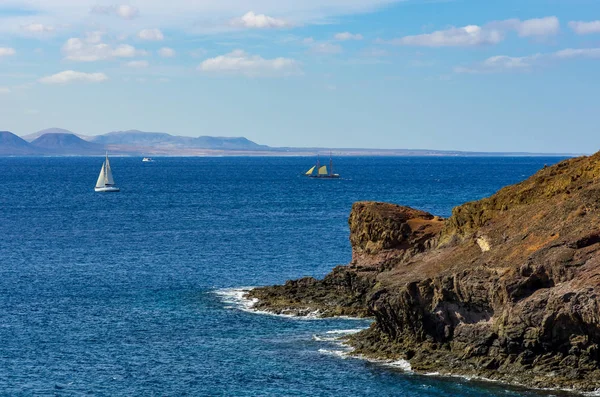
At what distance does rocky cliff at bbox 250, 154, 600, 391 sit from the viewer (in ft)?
157

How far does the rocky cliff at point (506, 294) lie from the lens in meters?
48.0

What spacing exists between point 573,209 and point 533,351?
10.7 meters

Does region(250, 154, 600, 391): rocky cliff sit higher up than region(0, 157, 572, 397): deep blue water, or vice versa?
region(250, 154, 600, 391): rocky cliff

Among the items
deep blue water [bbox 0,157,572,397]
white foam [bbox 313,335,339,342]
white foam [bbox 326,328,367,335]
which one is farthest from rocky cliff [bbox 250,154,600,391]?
white foam [bbox 326,328,367,335]

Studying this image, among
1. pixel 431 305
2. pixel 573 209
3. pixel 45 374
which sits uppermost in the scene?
pixel 573 209

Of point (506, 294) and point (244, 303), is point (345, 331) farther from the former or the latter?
point (506, 294)

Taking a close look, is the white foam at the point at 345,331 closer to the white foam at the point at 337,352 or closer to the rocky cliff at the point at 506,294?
the rocky cliff at the point at 506,294

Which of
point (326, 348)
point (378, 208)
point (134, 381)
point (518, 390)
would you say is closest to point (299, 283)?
point (378, 208)

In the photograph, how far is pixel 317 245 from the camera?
344 feet

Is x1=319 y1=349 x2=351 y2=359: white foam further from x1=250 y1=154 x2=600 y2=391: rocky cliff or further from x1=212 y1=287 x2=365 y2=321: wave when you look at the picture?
x1=212 y1=287 x2=365 y2=321: wave

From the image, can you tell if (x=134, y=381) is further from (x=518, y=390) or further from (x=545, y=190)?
(x=545, y=190)

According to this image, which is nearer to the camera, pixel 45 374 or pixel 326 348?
pixel 45 374

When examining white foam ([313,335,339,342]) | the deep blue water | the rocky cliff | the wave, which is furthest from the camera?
the wave

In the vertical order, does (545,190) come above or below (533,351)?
above
